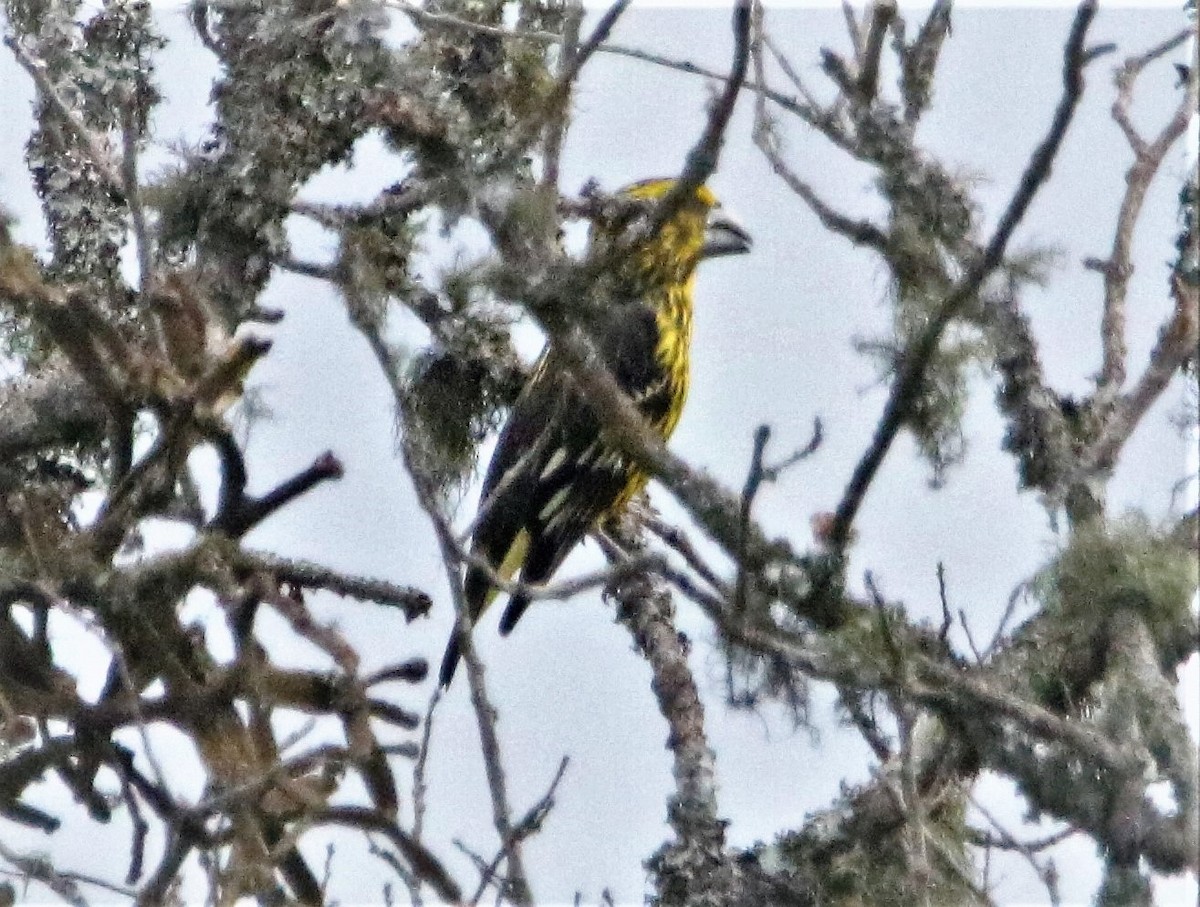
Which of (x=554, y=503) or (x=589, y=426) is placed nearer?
(x=589, y=426)

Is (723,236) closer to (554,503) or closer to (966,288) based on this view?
(554,503)

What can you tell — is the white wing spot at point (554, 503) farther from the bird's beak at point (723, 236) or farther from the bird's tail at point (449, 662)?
the bird's beak at point (723, 236)

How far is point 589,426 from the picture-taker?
5.05 meters

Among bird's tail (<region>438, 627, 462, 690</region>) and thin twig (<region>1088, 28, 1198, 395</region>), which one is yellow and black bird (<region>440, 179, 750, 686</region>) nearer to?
bird's tail (<region>438, 627, 462, 690</region>)

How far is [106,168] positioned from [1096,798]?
8.23 feet

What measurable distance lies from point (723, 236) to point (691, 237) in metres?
0.13

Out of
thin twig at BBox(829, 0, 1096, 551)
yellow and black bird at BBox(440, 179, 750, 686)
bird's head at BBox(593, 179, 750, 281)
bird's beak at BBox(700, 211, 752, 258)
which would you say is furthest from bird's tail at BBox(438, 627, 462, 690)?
thin twig at BBox(829, 0, 1096, 551)

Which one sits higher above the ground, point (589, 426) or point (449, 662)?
point (589, 426)

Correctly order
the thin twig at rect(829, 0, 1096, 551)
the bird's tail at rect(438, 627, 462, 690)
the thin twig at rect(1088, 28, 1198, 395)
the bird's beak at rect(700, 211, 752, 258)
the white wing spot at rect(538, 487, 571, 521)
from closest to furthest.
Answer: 1. the thin twig at rect(829, 0, 1096, 551)
2. the thin twig at rect(1088, 28, 1198, 395)
3. the bird's tail at rect(438, 627, 462, 690)
4. the white wing spot at rect(538, 487, 571, 521)
5. the bird's beak at rect(700, 211, 752, 258)

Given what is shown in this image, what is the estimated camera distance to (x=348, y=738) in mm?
3172

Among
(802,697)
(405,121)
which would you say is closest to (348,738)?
(802,697)

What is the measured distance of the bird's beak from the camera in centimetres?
596

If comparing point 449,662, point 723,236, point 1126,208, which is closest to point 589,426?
point 449,662

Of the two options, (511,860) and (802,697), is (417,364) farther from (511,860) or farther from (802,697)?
(511,860)
